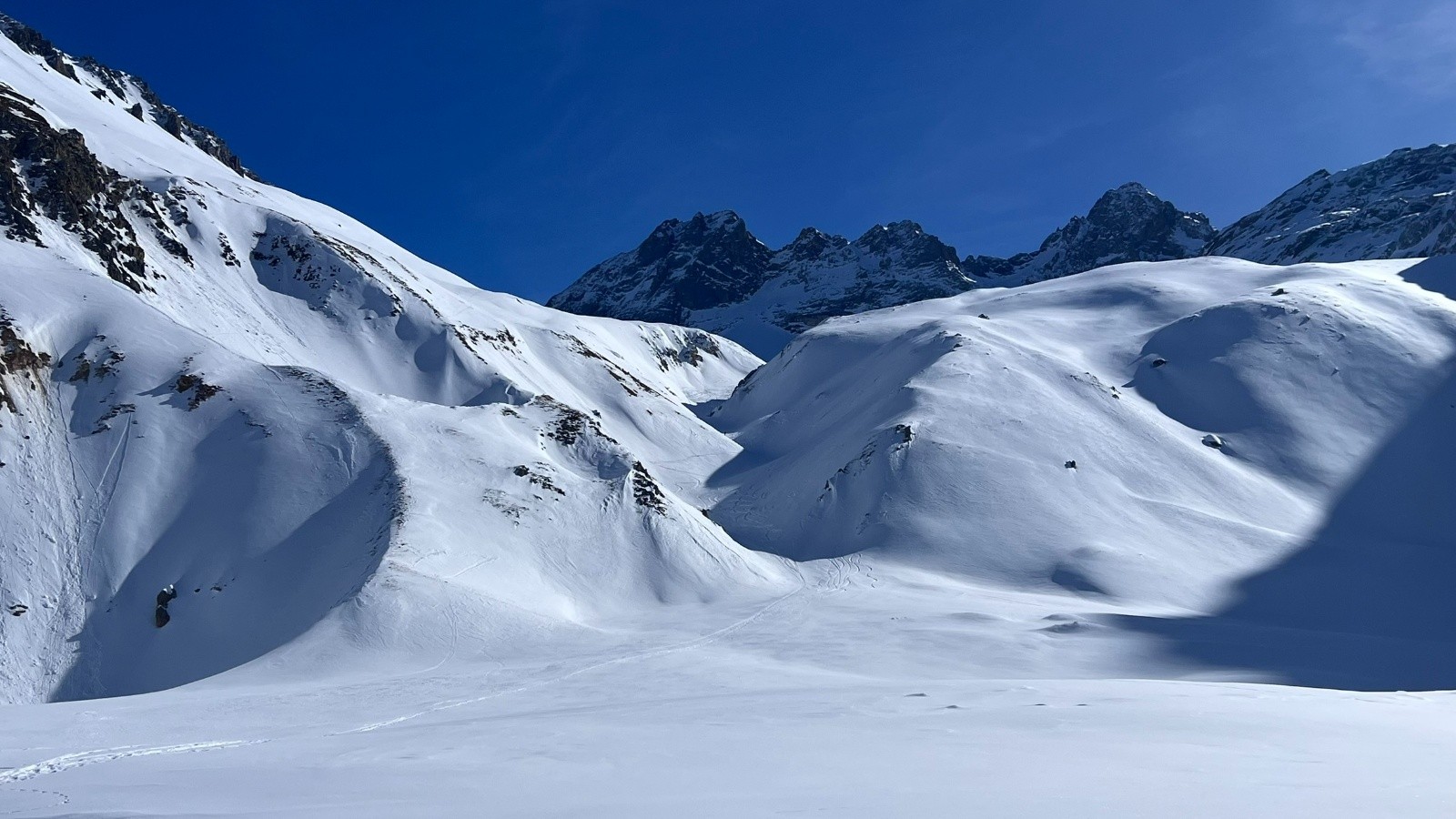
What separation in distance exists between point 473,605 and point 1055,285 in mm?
72346

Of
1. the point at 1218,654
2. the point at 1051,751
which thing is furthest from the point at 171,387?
the point at 1218,654

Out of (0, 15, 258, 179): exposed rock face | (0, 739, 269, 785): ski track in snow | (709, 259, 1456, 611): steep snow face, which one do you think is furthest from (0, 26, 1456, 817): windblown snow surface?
(0, 15, 258, 179): exposed rock face

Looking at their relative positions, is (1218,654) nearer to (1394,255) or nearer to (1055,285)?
(1055,285)

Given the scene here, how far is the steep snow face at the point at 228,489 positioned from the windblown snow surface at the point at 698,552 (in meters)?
0.17

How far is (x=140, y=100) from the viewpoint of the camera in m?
110

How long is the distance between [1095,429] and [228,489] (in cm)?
4421

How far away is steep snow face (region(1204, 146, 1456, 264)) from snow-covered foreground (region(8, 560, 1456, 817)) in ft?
451

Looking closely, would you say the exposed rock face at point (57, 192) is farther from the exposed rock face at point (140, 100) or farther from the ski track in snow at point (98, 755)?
the exposed rock face at point (140, 100)

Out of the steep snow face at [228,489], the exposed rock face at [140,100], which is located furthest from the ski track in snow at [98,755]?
the exposed rock face at [140,100]

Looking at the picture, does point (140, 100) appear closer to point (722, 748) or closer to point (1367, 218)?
point (722, 748)

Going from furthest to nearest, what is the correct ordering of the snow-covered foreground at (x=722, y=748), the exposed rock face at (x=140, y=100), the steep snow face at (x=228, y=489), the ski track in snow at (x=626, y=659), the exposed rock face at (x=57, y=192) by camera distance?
1. the exposed rock face at (x=140, y=100)
2. the exposed rock face at (x=57, y=192)
3. the steep snow face at (x=228, y=489)
4. the ski track in snow at (x=626, y=659)
5. the snow-covered foreground at (x=722, y=748)

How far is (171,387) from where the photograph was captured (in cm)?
3347

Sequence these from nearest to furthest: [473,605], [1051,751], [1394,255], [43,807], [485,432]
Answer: [43,807]
[1051,751]
[473,605]
[485,432]
[1394,255]

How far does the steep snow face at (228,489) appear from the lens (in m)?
25.6
